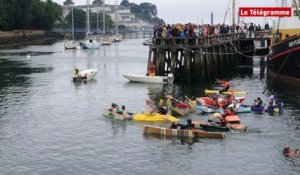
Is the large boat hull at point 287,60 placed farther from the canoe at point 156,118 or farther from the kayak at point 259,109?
the canoe at point 156,118

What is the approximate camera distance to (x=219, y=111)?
4216 centimetres

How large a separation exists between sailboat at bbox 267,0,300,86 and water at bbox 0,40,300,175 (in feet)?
7.37

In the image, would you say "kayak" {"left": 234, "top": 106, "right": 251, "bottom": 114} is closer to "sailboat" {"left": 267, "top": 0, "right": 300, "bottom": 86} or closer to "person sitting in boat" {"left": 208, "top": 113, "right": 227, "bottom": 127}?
"person sitting in boat" {"left": 208, "top": 113, "right": 227, "bottom": 127}

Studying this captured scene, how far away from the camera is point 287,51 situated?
181 ft

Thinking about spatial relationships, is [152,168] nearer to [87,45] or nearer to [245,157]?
[245,157]

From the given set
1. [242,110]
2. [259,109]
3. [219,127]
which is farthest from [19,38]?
[219,127]

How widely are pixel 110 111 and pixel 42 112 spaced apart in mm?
7106

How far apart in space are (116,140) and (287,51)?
28.0 meters

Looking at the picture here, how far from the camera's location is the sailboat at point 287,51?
5328 cm

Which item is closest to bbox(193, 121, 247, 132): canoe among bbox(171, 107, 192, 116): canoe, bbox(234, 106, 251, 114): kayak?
bbox(171, 107, 192, 116): canoe

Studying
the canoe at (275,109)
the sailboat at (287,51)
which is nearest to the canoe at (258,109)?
the canoe at (275,109)

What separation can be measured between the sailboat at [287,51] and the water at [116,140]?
225cm

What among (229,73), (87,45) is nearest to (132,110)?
(229,73)

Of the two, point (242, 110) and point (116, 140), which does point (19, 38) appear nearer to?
point (242, 110)
